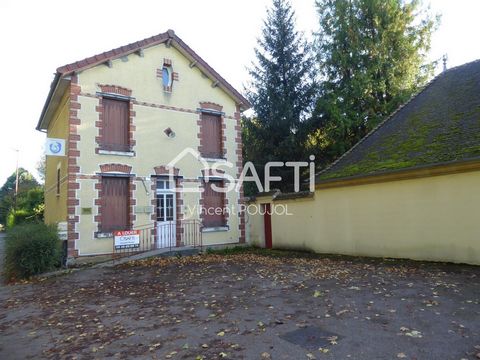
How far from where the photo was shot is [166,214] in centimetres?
1368

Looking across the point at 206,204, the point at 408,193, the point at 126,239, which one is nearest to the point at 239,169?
the point at 206,204

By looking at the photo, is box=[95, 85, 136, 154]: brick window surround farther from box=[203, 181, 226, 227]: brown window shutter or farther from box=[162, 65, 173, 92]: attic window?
box=[203, 181, 226, 227]: brown window shutter

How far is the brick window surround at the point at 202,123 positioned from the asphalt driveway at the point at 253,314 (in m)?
6.04

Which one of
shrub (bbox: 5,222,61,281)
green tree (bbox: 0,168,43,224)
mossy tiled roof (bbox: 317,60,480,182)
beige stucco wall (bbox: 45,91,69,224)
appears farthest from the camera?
green tree (bbox: 0,168,43,224)

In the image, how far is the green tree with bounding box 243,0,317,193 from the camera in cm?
1898

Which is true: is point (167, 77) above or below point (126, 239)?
above

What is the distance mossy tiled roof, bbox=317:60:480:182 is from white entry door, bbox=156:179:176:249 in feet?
17.4

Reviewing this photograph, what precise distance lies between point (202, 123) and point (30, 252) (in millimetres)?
7368

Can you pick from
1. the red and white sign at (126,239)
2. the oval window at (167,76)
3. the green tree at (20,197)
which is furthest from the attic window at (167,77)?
the green tree at (20,197)

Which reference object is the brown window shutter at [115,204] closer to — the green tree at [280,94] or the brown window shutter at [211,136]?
the brown window shutter at [211,136]

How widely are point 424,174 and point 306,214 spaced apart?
469cm

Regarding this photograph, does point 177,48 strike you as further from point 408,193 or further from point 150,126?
point 408,193

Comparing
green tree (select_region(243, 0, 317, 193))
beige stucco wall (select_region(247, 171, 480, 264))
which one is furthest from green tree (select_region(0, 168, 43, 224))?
beige stucco wall (select_region(247, 171, 480, 264))

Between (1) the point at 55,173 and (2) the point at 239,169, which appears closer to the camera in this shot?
(1) the point at 55,173
